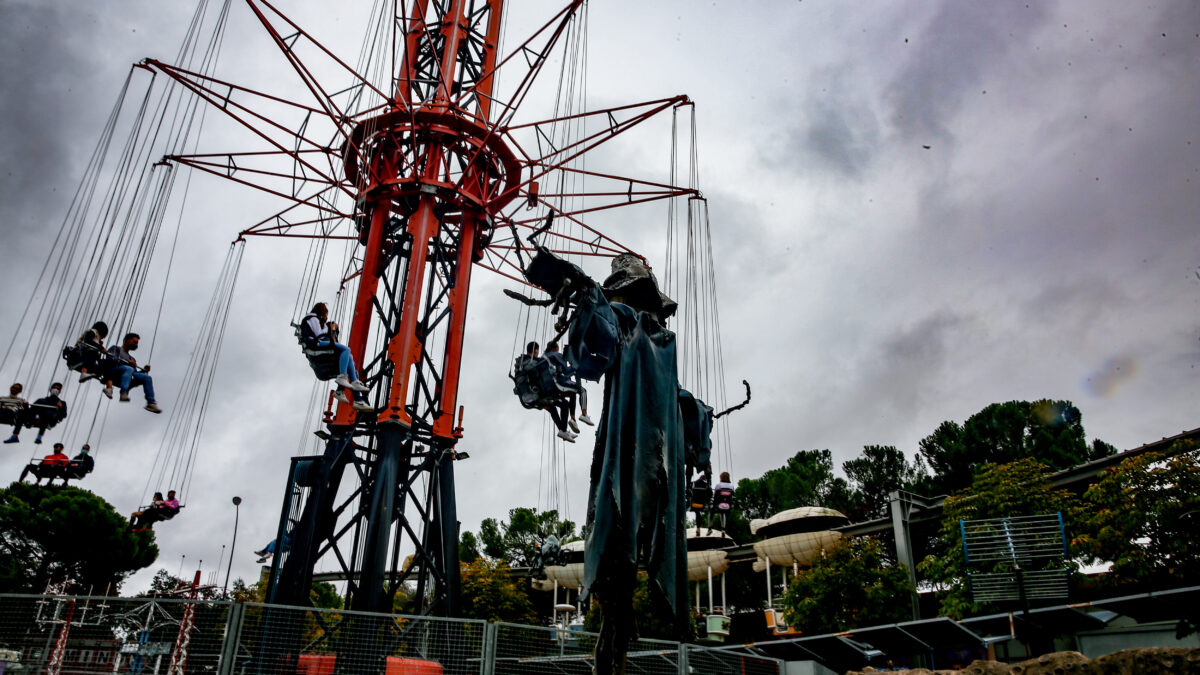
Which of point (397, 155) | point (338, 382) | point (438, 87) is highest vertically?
point (438, 87)

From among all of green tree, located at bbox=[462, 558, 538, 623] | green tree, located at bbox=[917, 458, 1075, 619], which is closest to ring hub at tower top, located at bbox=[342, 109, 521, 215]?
green tree, located at bbox=[917, 458, 1075, 619]

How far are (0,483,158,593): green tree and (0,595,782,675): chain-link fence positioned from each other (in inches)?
1159

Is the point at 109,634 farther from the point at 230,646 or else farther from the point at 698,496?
the point at 698,496

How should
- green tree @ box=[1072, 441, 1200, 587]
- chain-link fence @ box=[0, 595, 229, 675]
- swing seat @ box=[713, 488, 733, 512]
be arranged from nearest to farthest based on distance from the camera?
chain-link fence @ box=[0, 595, 229, 675] < swing seat @ box=[713, 488, 733, 512] < green tree @ box=[1072, 441, 1200, 587]

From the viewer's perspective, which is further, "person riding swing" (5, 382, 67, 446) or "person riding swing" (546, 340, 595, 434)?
"person riding swing" (5, 382, 67, 446)

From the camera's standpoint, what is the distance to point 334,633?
9781 millimetres

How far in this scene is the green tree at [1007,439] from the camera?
117 ft

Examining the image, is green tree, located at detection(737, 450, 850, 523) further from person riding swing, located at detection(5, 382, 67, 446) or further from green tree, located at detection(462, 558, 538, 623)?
person riding swing, located at detection(5, 382, 67, 446)

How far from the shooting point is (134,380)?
11867 mm

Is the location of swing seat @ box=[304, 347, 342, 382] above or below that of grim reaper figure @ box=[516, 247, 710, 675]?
above

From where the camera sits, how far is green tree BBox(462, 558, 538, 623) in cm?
3644

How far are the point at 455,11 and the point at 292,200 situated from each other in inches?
235

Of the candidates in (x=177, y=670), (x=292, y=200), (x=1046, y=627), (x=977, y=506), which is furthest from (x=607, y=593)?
(x=977, y=506)

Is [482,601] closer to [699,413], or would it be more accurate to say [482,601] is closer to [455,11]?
[455,11]
